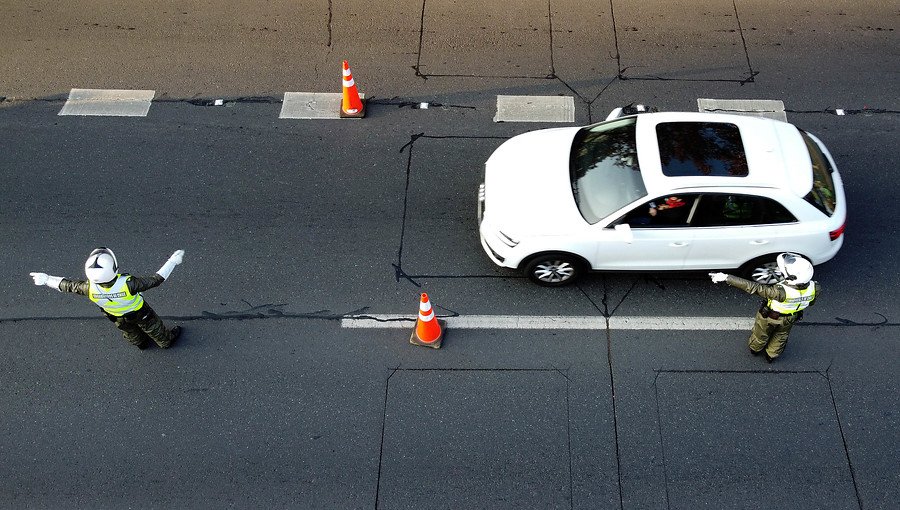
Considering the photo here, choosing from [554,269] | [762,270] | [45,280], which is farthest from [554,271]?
[45,280]

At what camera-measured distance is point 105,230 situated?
26.8ft

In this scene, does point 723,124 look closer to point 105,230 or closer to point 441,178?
point 441,178

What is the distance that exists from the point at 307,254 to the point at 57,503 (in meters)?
3.49

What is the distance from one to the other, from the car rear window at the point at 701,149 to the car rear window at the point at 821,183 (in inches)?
30.3

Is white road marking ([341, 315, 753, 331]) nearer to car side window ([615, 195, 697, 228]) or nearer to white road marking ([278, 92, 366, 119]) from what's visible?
car side window ([615, 195, 697, 228])

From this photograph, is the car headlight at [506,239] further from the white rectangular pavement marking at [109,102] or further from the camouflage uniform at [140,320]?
the white rectangular pavement marking at [109,102]

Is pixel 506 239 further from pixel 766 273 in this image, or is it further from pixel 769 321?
pixel 766 273

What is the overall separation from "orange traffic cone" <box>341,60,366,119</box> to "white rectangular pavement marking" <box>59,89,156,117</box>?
275 centimetres

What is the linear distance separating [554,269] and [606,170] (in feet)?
3.93

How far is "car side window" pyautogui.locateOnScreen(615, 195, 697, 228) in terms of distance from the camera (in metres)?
6.73

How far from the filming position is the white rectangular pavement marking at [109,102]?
365 inches

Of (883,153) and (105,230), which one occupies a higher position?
(883,153)

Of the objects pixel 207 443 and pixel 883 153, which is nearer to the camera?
pixel 207 443

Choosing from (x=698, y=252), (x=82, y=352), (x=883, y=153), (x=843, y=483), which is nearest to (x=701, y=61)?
(x=883, y=153)
